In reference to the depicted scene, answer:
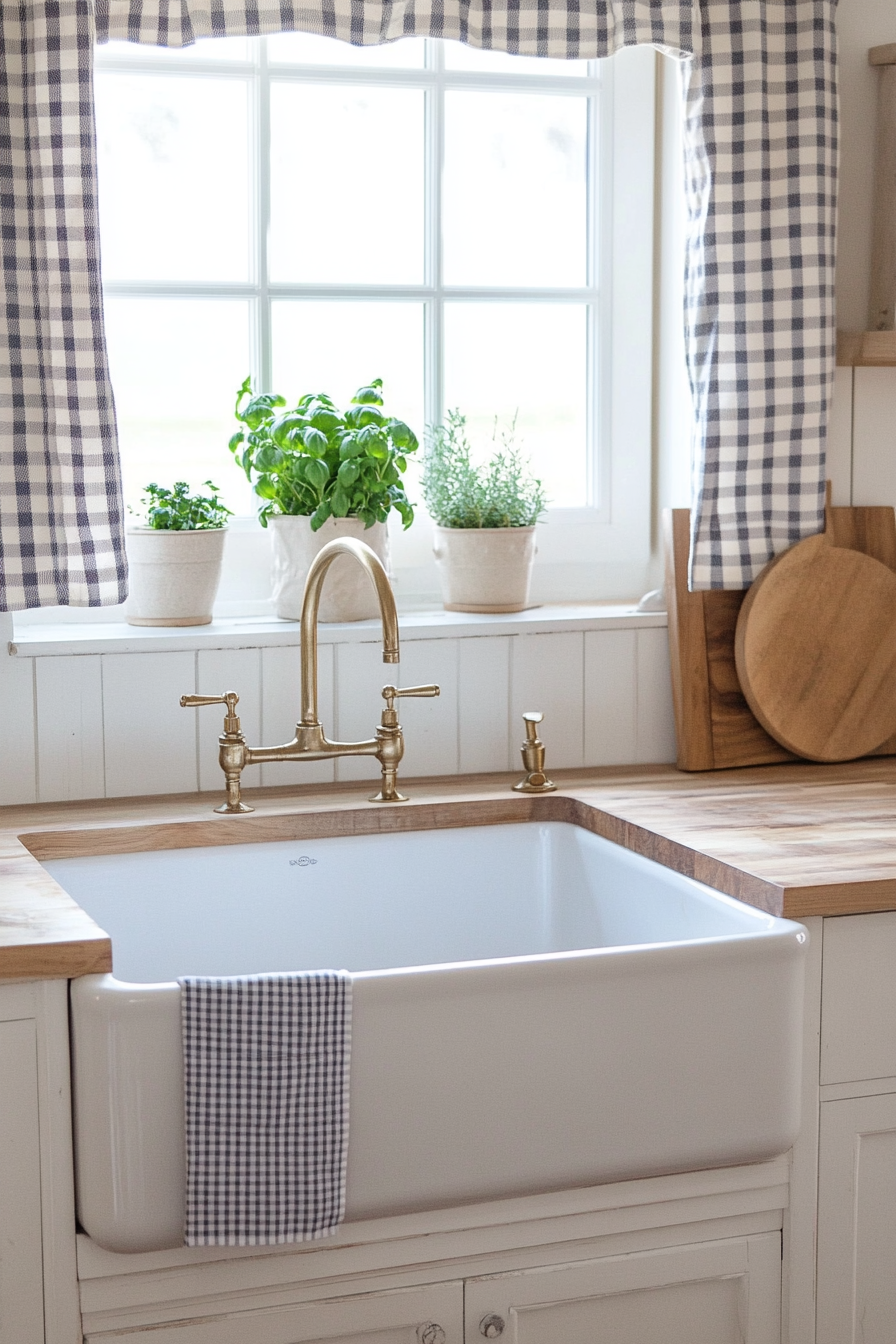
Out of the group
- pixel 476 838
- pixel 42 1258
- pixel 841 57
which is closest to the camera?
pixel 42 1258

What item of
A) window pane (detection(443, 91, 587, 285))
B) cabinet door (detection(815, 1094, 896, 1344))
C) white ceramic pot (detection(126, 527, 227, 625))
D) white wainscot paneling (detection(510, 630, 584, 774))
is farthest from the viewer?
window pane (detection(443, 91, 587, 285))

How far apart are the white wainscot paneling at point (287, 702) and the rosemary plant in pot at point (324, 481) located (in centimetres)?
9

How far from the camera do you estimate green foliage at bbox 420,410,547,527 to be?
1999 millimetres

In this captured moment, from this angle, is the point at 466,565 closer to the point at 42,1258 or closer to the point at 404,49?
the point at 404,49

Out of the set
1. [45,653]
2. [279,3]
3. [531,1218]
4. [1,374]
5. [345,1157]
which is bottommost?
[531,1218]

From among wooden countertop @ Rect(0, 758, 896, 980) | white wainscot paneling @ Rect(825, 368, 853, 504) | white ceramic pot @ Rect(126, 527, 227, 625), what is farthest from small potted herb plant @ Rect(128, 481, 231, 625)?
white wainscot paneling @ Rect(825, 368, 853, 504)

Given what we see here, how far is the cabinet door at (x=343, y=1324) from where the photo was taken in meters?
1.26

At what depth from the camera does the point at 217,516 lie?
1903 mm

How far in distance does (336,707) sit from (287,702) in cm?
6

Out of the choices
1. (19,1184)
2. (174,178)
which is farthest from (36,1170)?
(174,178)

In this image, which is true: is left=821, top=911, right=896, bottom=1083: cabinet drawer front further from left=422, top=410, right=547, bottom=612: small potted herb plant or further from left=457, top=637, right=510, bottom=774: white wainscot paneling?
left=422, top=410, right=547, bottom=612: small potted herb plant

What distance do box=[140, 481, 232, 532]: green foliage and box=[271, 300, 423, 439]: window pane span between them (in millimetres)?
239

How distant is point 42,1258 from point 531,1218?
429 millimetres

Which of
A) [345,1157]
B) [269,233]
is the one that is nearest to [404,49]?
[269,233]
